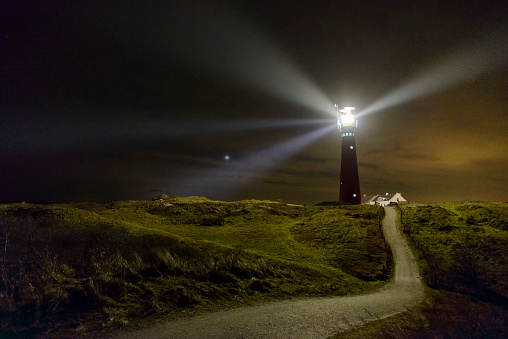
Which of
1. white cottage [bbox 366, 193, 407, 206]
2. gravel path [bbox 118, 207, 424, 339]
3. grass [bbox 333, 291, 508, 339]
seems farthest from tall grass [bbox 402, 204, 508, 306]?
white cottage [bbox 366, 193, 407, 206]

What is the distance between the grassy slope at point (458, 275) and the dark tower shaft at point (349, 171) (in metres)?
12.8

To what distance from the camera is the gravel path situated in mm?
10953

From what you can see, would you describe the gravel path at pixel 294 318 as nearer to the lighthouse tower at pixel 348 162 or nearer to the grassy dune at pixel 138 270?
the grassy dune at pixel 138 270

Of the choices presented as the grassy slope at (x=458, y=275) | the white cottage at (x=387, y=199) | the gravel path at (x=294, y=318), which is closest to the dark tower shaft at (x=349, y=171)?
the grassy slope at (x=458, y=275)

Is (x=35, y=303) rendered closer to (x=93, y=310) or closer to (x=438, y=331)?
(x=93, y=310)

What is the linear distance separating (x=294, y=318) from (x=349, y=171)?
130 ft

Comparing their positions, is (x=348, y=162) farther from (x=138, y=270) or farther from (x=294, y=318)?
(x=138, y=270)

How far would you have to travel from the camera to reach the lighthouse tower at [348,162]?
159 ft

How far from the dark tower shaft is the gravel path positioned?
31125 mm

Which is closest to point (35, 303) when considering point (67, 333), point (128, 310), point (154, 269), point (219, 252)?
point (67, 333)

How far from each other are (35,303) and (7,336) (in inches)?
→ 63.0

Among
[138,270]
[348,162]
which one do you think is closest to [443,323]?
[138,270]

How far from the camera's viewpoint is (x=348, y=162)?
162 feet

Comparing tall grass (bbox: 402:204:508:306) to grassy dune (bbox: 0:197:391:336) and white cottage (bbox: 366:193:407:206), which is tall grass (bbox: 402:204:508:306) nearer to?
grassy dune (bbox: 0:197:391:336)
